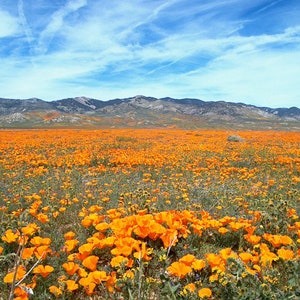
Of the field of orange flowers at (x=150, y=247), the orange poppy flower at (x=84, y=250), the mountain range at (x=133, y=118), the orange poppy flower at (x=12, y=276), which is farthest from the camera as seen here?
the mountain range at (x=133, y=118)

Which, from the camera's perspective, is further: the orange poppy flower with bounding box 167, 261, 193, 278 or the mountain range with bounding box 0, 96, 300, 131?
the mountain range with bounding box 0, 96, 300, 131

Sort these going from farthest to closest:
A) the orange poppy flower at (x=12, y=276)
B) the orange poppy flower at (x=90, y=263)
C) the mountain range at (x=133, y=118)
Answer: the mountain range at (x=133, y=118)
the orange poppy flower at (x=90, y=263)
the orange poppy flower at (x=12, y=276)

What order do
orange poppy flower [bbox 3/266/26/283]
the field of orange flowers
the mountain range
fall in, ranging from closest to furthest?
the field of orange flowers < orange poppy flower [bbox 3/266/26/283] < the mountain range

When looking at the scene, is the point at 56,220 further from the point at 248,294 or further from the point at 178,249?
the point at 248,294

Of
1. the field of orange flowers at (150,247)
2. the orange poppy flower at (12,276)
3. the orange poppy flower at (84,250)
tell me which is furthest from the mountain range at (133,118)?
the orange poppy flower at (12,276)

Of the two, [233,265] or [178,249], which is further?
[178,249]

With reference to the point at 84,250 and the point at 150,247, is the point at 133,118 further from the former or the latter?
the point at 84,250

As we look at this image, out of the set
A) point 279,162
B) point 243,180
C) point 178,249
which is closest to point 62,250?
point 178,249

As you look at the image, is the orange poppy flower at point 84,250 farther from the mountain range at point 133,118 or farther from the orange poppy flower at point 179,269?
the mountain range at point 133,118

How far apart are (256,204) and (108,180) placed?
529cm

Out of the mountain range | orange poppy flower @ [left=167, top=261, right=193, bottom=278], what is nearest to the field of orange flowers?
orange poppy flower @ [left=167, top=261, right=193, bottom=278]

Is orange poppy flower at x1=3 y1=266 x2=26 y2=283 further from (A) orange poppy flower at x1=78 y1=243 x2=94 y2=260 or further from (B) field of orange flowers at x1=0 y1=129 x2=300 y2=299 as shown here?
(A) orange poppy flower at x1=78 y1=243 x2=94 y2=260

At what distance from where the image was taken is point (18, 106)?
187250 millimetres

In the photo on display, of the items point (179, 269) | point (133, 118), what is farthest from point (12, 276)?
point (133, 118)
